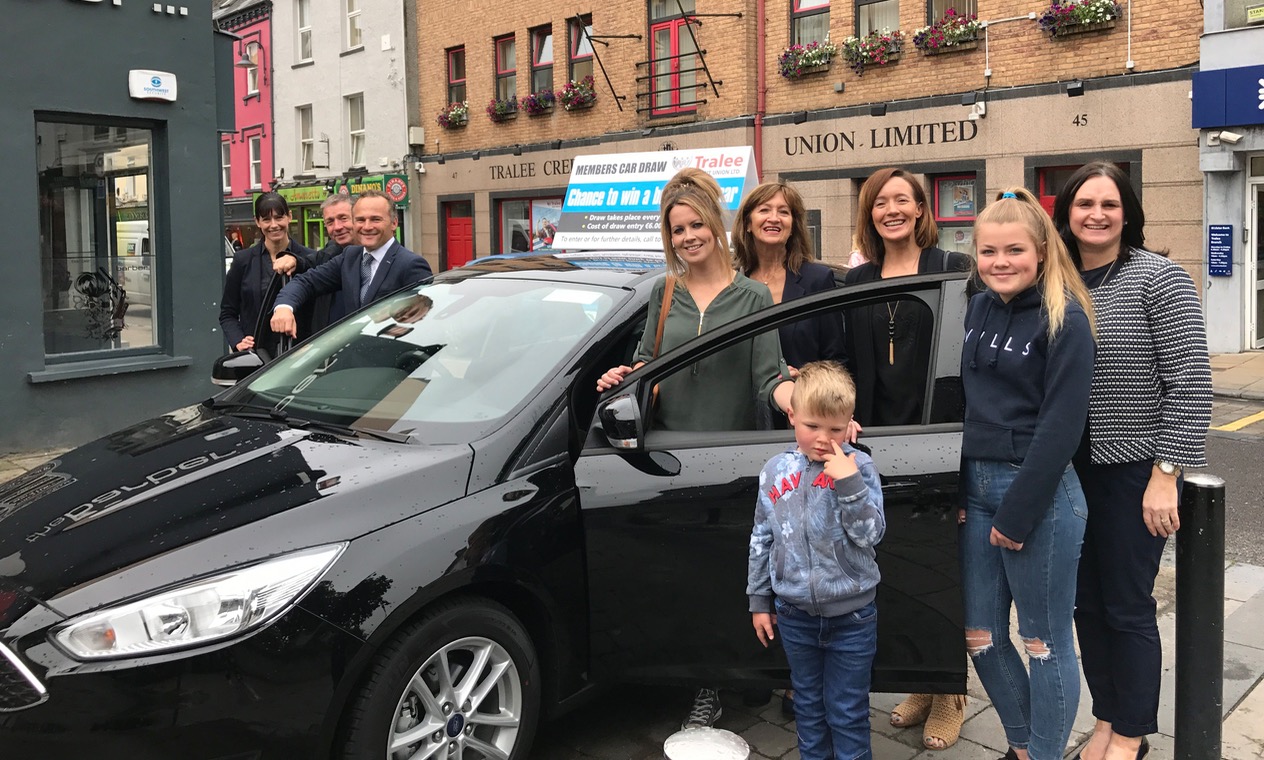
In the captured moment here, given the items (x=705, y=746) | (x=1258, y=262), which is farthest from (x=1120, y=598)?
(x=1258, y=262)

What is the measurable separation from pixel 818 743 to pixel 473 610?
1.01 meters

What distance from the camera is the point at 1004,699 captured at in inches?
126

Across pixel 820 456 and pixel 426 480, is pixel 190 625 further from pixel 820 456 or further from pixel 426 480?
pixel 820 456

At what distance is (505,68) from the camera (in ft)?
79.7

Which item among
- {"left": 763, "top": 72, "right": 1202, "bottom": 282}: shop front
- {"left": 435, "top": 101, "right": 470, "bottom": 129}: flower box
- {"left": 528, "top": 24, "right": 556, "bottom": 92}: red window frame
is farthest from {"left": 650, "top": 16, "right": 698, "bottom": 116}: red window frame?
{"left": 435, "top": 101, "right": 470, "bottom": 129}: flower box

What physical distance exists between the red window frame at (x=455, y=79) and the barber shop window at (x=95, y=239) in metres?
16.6

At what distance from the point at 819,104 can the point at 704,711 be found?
1585 centimetres

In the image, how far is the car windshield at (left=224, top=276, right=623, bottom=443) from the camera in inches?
136

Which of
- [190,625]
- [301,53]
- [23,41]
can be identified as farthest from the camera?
[301,53]

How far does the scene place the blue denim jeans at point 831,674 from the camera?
284cm

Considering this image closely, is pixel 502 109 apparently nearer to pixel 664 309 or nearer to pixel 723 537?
pixel 664 309

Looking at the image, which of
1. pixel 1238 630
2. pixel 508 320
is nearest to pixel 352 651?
pixel 508 320

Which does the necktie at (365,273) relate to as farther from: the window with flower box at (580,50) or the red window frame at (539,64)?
the red window frame at (539,64)

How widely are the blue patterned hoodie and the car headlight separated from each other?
118cm
